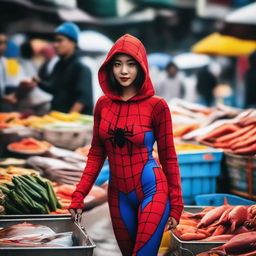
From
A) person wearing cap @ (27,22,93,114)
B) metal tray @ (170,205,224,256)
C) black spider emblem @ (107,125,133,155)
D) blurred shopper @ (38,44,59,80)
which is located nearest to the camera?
black spider emblem @ (107,125,133,155)

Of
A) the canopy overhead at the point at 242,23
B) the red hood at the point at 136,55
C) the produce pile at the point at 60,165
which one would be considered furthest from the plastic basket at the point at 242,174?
the canopy overhead at the point at 242,23

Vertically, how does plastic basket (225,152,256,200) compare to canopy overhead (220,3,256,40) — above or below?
below

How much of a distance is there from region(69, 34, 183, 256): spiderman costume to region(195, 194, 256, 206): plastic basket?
1970 millimetres

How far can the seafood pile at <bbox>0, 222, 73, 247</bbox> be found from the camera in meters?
3.98

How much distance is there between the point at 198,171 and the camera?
19.3ft

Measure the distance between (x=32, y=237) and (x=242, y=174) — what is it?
2467mm

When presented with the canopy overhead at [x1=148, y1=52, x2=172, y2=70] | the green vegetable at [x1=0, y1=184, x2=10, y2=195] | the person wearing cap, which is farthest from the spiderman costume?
the canopy overhead at [x1=148, y1=52, x2=172, y2=70]

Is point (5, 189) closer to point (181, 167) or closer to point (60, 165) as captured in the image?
point (60, 165)

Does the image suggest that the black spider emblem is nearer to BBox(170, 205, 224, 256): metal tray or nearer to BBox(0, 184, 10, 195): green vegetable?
BBox(170, 205, 224, 256): metal tray

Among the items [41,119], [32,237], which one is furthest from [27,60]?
[32,237]

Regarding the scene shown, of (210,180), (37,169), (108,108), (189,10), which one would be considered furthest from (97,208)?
(189,10)

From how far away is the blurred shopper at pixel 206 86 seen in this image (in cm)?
1116

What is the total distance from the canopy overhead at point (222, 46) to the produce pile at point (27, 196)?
5217 mm

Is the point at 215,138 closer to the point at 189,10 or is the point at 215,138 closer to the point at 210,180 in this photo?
the point at 210,180
